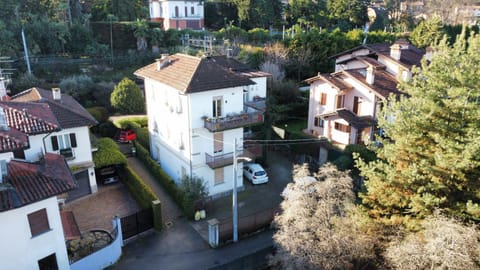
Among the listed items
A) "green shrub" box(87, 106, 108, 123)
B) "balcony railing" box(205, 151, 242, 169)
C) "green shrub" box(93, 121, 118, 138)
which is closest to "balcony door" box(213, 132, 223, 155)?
"balcony railing" box(205, 151, 242, 169)

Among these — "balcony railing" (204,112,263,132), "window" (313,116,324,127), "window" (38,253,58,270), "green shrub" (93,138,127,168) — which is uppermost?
"balcony railing" (204,112,263,132)

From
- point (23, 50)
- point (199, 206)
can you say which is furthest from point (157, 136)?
point (23, 50)

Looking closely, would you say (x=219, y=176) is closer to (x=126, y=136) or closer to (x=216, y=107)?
(x=216, y=107)

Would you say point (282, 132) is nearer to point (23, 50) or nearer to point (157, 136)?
point (157, 136)

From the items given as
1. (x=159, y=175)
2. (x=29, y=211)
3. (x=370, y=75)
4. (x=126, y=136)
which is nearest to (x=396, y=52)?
(x=370, y=75)

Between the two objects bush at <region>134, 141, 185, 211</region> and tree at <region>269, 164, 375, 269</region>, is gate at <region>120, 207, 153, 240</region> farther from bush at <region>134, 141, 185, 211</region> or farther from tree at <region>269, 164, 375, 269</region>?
tree at <region>269, 164, 375, 269</region>

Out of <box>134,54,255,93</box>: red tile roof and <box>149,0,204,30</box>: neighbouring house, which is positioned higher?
<box>149,0,204,30</box>: neighbouring house
